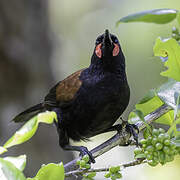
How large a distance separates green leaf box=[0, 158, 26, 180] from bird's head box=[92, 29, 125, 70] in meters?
1.36

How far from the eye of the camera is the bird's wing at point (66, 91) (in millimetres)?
2334

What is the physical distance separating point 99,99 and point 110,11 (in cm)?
461

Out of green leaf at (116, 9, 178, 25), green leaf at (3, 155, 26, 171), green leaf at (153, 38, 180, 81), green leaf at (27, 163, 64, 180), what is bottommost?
green leaf at (27, 163, 64, 180)

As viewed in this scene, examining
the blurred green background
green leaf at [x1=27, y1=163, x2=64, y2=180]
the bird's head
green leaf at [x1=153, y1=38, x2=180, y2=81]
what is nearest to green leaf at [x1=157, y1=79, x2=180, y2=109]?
green leaf at [x1=153, y1=38, x2=180, y2=81]

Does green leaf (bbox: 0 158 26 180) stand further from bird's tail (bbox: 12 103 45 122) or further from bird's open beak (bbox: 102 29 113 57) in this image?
bird's tail (bbox: 12 103 45 122)

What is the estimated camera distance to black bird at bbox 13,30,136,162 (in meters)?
2.15

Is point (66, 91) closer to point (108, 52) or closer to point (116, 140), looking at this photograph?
point (108, 52)

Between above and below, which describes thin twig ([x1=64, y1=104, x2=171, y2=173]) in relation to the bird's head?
below

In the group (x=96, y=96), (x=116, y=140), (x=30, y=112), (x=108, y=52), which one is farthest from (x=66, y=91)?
(x=116, y=140)

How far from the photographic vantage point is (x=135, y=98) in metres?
5.32

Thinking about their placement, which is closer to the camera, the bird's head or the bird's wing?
the bird's head

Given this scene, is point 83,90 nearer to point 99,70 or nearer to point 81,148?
point 99,70

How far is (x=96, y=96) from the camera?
2.18 m

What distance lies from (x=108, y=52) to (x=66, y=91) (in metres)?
0.39
